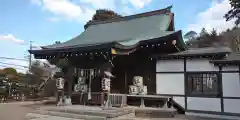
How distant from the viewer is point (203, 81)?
8734mm

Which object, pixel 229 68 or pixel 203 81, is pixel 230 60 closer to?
pixel 229 68

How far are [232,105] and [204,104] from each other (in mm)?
952

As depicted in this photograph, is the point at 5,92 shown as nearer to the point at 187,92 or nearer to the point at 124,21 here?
the point at 124,21

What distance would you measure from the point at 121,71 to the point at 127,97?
1.31 metres

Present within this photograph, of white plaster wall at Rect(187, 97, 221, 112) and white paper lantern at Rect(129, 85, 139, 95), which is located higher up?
white paper lantern at Rect(129, 85, 139, 95)

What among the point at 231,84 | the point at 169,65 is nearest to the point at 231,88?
the point at 231,84

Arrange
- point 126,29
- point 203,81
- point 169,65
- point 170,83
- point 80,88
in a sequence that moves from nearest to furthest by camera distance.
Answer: point 203,81
point 170,83
point 169,65
point 80,88
point 126,29

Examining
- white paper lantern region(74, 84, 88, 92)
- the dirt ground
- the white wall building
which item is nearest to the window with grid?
the white wall building

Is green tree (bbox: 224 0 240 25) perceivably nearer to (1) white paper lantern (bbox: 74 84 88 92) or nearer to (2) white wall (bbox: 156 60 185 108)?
(2) white wall (bbox: 156 60 185 108)

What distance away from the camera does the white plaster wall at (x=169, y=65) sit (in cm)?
892

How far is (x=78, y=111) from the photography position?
7.90m

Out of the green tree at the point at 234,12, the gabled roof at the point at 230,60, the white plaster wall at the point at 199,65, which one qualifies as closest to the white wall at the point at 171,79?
the white plaster wall at the point at 199,65

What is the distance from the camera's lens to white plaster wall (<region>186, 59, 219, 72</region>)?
27.3 feet

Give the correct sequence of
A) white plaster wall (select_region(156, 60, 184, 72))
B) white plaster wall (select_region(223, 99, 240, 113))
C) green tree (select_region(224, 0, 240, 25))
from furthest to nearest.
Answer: green tree (select_region(224, 0, 240, 25)) → white plaster wall (select_region(156, 60, 184, 72)) → white plaster wall (select_region(223, 99, 240, 113))
